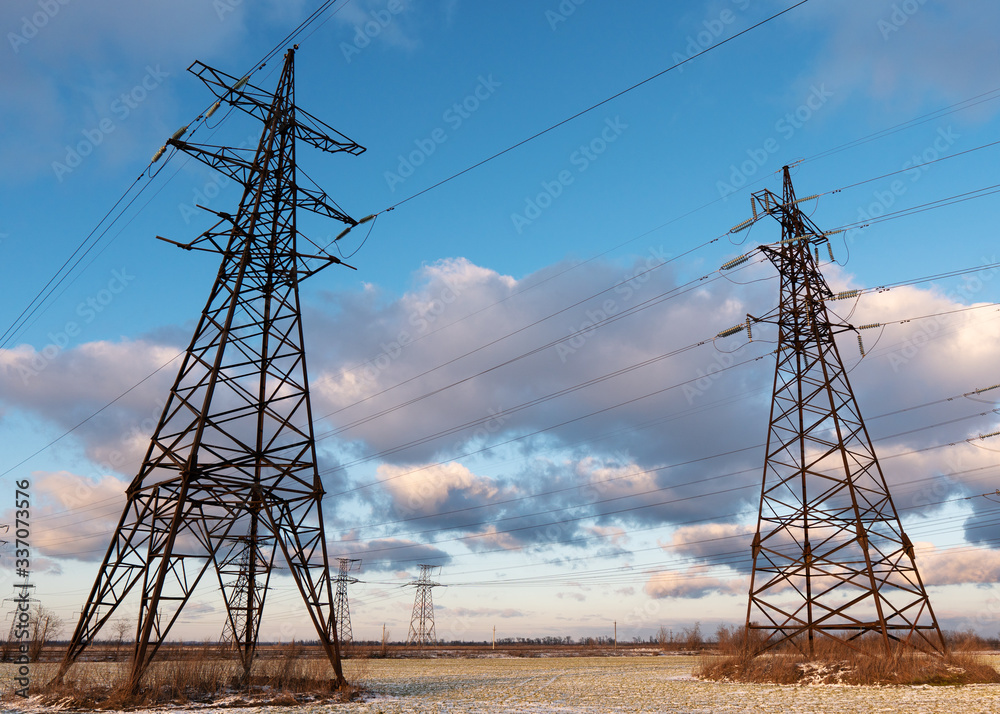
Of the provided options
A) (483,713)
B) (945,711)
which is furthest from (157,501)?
(945,711)

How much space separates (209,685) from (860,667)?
23.5m

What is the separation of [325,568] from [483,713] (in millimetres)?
7202

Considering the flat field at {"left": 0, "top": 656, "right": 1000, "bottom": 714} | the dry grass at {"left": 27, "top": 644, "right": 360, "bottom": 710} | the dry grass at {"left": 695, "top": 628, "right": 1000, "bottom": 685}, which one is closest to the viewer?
the flat field at {"left": 0, "top": 656, "right": 1000, "bottom": 714}

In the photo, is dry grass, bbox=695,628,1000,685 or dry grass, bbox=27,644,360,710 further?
dry grass, bbox=695,628,1000,685

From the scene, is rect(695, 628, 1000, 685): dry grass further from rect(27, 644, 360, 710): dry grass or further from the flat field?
rect(27, 644, 360, 710): dry grass

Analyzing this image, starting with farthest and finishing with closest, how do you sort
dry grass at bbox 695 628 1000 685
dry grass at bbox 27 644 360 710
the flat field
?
1. dry grass at bbox 695 628 1000 685
2. dry grass at bbox 27 644 360 710
3. the flat field

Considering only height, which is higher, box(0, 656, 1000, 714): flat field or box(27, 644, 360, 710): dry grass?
box(27, 644, 360, 710): dry grass

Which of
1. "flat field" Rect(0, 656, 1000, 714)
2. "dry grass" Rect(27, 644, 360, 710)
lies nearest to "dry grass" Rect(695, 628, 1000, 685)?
"flat field" Rect(0, 656, 1000, 714)

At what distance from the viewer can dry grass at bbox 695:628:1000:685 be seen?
82.2 feet

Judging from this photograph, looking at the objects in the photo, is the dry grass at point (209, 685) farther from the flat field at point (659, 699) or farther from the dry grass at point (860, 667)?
the dry grass at point (860, 667)

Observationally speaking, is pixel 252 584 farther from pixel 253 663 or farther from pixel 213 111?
pixel 213 111

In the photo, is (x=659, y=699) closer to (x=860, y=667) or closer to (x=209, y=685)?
(x=860, y=667)

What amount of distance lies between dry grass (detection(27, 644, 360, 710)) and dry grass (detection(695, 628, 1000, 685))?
17092 millimetres

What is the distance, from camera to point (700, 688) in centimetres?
2636
